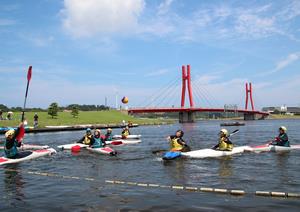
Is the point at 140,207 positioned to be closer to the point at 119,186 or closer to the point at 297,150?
the point at 119,186

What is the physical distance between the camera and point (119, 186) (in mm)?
12961

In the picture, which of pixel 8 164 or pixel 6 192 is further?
pixel 8 164

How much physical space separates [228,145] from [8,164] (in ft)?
40.1

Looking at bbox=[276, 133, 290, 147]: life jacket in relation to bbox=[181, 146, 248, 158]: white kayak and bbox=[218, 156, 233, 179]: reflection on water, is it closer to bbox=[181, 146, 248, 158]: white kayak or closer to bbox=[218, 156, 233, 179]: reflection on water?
bbox=[181, 146, 248, 158]: white kayak

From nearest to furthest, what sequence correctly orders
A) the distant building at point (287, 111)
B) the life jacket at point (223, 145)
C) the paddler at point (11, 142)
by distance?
the paddler at point (11, 142) → the life jacket at point (223, 145) → the distant building at point (287, 111)

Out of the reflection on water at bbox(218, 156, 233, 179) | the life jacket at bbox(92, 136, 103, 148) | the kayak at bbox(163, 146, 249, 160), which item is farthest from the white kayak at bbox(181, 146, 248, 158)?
the life jacket at bbox(92, 136, 103, 148)

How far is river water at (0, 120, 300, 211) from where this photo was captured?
10.3 meters

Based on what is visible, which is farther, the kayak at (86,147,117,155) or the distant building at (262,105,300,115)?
the distant building at (262,105,300,115)

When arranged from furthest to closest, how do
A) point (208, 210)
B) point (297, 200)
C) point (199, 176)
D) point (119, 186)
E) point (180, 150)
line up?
point (180, 150)
point (199, 176)
point (119, 186)
point (297, 200)
point (208, 210)

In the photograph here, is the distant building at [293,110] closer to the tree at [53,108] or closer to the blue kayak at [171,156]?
the tree at [53,108]

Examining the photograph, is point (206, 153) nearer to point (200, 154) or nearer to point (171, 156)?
point (200, 154)

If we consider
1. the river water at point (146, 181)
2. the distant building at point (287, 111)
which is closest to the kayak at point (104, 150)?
the river water at point (146, 181)

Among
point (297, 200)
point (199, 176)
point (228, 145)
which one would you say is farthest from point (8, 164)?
point (297, 200)

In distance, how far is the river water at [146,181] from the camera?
10281 mm
